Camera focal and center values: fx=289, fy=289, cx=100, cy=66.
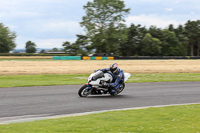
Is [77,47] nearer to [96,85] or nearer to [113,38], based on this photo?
[113,38]

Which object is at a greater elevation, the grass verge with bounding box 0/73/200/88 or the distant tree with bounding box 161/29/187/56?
the distant tree with bounding box 161/29/187/56

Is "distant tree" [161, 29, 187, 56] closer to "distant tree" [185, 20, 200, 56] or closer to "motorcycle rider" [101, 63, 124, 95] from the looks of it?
"distant tree" [185, 20, 200, 56]

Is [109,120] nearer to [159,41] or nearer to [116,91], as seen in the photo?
[116,91]

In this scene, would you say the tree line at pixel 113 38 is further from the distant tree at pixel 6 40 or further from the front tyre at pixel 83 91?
the front tyre at pixel 83 91

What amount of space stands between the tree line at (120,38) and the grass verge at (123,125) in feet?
206

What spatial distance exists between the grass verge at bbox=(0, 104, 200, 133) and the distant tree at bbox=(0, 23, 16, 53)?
257 feet

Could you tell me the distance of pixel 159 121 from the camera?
7.12 m

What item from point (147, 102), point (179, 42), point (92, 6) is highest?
point (92, 6)

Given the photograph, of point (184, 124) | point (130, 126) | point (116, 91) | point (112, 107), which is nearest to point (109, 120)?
point (130, 126)

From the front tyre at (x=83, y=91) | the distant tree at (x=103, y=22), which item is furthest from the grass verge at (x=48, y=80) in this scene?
the distant tree at (x=103, y=22)

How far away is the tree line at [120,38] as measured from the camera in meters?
71.5

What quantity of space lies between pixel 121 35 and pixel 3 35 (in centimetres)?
3566

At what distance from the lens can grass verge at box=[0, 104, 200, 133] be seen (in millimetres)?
6051

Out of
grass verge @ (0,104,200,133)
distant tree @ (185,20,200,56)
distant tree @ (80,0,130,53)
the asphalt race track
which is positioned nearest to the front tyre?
the asphalt race track
